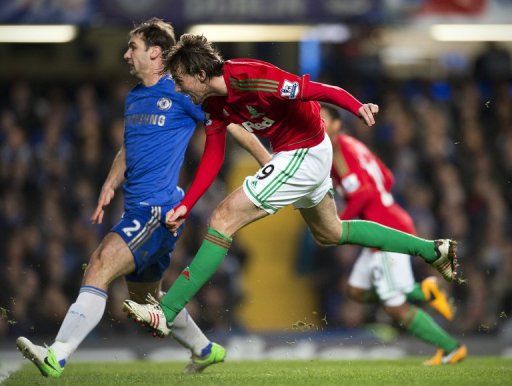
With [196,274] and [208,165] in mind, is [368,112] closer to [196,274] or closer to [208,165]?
[208,165]

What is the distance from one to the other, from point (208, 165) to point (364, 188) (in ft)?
→ 8.89

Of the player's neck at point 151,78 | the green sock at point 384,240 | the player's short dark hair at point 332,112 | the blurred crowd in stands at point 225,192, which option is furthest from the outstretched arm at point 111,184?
the blurred crowd in stands at point 225,192

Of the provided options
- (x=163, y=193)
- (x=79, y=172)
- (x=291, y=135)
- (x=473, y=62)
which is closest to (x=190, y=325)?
(x=163, y=193)

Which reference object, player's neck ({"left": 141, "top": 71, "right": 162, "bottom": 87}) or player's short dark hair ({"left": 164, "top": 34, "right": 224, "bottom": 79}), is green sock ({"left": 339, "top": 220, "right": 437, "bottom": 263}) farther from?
player's neck ({"left": 141, "top": 71, "right": 162, "bottom": 87})

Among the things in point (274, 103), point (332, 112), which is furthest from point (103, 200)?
point (332, 112)

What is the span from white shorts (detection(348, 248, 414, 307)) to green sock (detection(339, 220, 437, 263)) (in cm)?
221

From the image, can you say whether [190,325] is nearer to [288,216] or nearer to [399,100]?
[288,216]

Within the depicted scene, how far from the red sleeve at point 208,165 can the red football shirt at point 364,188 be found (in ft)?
8.37

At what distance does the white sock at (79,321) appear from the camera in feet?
22.5

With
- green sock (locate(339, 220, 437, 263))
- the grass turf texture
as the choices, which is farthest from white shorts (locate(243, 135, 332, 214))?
the grass turf texture

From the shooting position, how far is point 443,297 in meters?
9.56

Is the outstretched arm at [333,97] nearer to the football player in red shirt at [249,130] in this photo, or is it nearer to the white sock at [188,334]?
the football player in red shirt at [249,130]

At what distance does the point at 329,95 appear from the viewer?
6445 millimetres

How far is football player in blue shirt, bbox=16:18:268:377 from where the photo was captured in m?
7.32
